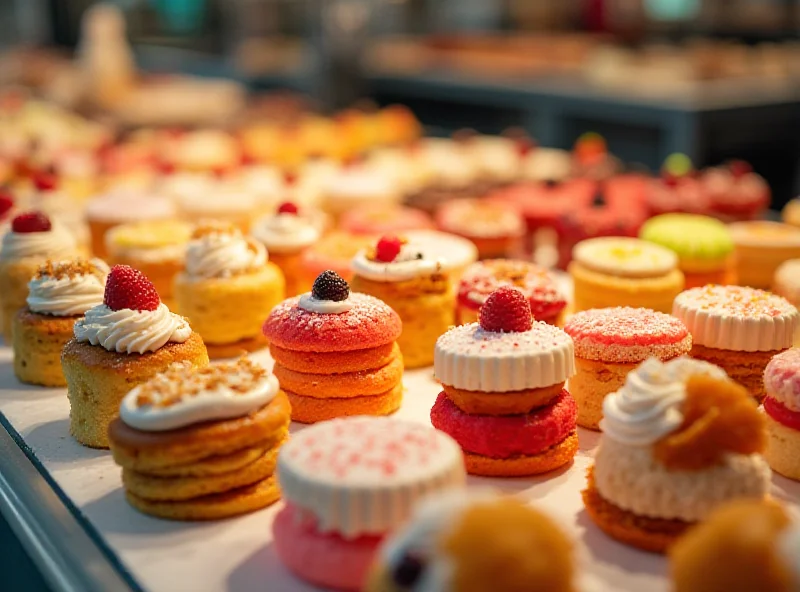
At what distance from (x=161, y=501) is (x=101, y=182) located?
122 inches

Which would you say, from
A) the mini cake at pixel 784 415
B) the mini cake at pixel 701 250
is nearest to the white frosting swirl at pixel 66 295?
the mini cake at pixel 784 415

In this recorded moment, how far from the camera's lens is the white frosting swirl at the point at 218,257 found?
2967 millimetres

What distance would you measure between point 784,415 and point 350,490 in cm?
112

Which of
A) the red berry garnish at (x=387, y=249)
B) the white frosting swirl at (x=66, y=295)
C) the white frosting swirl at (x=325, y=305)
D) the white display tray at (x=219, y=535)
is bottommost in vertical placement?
the white display tray at (x=219, y=535)

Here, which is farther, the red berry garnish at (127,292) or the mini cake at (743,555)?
the red berry garnish at (127,292)

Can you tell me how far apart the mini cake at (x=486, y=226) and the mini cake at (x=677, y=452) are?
6.13 feet

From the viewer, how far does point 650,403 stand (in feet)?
6.07

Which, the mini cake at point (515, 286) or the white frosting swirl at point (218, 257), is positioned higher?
the white frosting swirl at point (218, 257)

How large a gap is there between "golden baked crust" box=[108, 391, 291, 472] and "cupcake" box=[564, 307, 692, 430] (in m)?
0.86

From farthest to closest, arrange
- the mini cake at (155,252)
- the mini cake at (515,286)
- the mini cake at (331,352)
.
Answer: the mini cake at (155,252) → the mini cake at (515,286) → the mini cake at (331,352)

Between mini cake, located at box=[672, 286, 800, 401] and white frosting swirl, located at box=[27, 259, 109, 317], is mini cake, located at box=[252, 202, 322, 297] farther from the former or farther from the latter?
mini cake, located at box=[672, 286, 800, 401]

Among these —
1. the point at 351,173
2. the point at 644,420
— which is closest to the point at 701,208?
the point at 351,173

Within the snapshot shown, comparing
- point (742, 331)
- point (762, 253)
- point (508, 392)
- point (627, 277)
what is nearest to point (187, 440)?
point (508, 392)

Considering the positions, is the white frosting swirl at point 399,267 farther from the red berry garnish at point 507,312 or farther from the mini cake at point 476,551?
the mini cake at point 476,551
